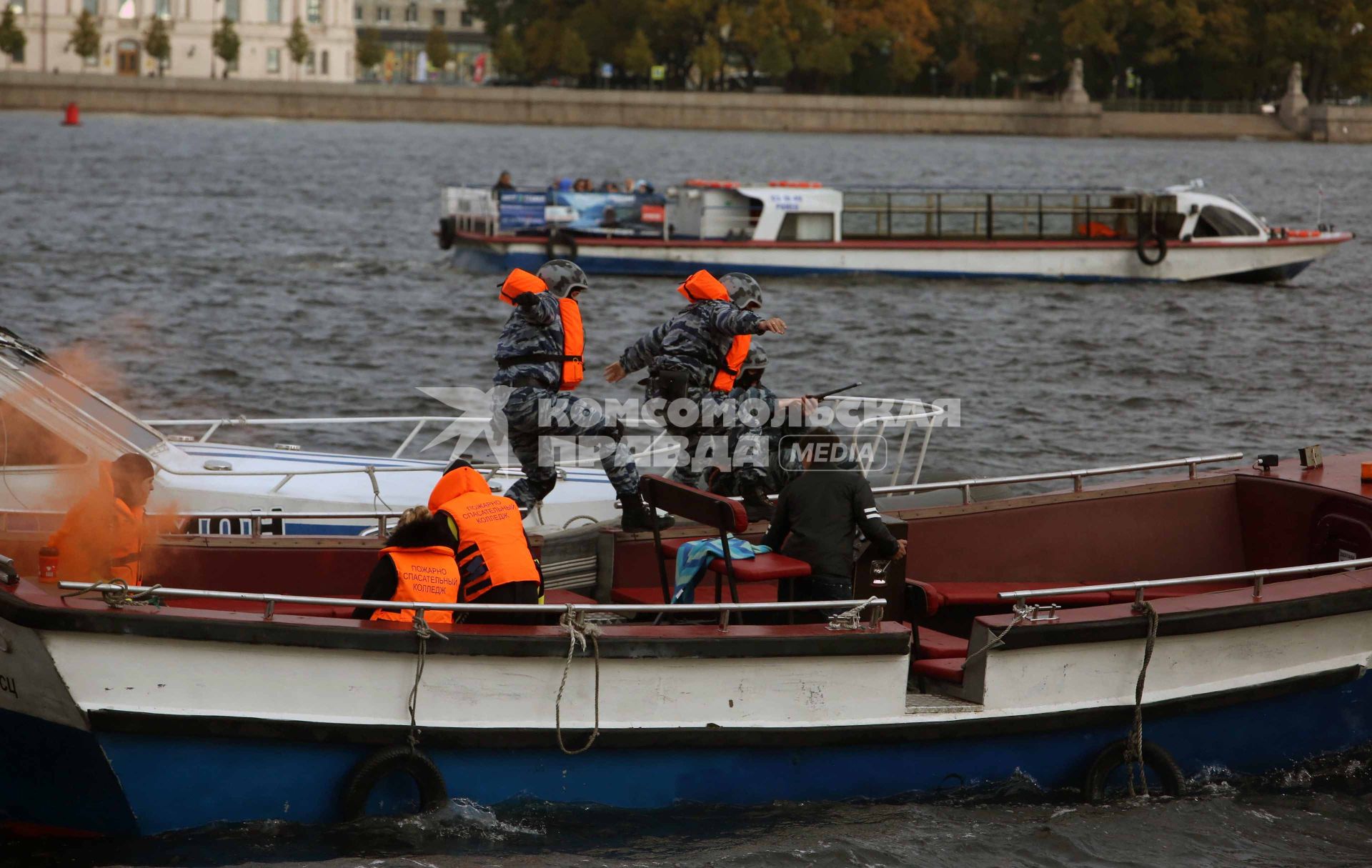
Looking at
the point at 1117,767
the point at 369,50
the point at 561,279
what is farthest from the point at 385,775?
the point at 369,50

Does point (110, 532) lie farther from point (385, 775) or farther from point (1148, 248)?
point (1148, 248)

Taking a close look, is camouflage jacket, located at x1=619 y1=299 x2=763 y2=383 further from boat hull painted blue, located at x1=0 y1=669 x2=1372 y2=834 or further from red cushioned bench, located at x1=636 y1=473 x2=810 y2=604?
boat hull painted blue, located at x1=0 y1=669 x2=1372 y2=834

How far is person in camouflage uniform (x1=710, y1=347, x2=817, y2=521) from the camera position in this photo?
10.4 metres

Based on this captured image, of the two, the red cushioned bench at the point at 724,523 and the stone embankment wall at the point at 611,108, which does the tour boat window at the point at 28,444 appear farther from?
the stone embankment wall at the point at 611,108

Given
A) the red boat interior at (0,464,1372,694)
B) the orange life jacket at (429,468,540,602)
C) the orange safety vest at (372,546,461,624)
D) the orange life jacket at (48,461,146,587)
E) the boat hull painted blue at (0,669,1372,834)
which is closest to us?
the boat hull painted blue at (0,669,1372,834)

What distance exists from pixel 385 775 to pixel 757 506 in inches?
130

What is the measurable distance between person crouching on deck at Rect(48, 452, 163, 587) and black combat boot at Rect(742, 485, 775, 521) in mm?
3489

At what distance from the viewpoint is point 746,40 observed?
135m

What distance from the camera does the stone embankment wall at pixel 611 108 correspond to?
124625mm

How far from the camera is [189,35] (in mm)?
136125

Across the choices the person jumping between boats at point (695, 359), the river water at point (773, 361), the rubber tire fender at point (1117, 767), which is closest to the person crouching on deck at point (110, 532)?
the river water at point (773, 361)

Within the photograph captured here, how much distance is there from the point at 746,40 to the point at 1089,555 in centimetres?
12785

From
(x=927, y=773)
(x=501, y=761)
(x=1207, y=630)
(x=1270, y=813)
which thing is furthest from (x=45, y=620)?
(x=1270, y=813)

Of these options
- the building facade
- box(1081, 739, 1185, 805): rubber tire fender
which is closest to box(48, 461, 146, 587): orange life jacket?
box(1081, 739, 1185, 805): rubber tire fender
